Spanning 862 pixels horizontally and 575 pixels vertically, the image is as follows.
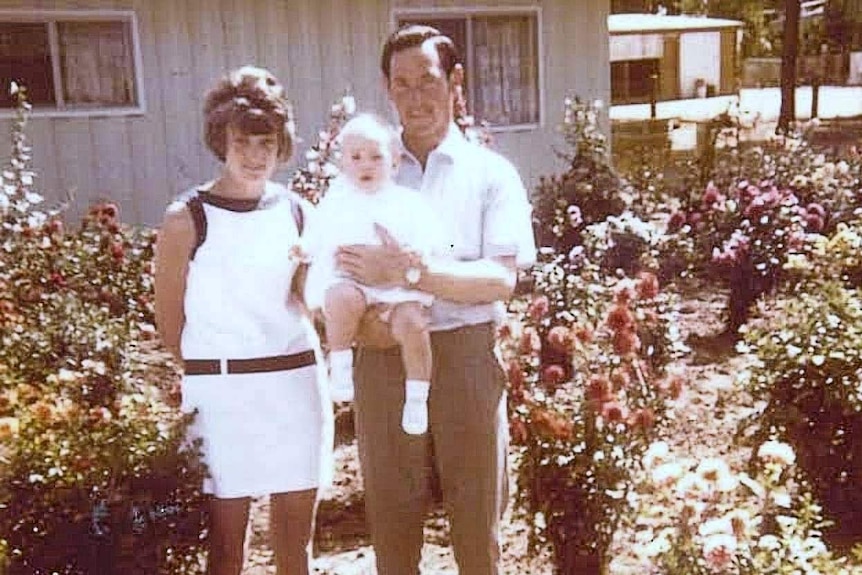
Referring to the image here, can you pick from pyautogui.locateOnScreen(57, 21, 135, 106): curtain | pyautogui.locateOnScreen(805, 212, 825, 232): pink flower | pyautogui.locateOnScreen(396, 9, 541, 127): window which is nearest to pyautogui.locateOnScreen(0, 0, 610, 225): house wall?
pyautogui.locateOnScreen(57, 21, 135, 106): curtain

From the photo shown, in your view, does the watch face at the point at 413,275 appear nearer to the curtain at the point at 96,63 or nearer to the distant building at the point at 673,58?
the curtain at the point at 96,63

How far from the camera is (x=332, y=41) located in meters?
9.25

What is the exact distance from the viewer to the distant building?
31.3m

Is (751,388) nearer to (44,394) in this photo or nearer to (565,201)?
Result: (44,394)

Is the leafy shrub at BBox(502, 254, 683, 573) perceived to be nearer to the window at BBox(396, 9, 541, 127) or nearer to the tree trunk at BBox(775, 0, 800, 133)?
the window at BBox(396, 9, 541, 127)

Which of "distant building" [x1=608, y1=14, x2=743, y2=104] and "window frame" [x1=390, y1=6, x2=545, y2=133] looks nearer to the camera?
"window frame" [x1=390, y1=6, x2=545, y2=133]

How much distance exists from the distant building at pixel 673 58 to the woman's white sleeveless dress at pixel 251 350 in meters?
28.8

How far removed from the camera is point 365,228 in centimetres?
251

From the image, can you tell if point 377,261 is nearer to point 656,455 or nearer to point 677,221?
point 656,455

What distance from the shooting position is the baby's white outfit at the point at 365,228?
95.1 inches

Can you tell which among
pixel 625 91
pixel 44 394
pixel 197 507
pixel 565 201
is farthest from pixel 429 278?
pixel 625 91

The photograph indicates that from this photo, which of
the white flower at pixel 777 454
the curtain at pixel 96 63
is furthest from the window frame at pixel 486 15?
the white flower at pixel 777 454

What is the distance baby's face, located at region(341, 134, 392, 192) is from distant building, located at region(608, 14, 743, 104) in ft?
94.6

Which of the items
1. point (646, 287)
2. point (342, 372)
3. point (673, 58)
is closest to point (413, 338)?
point (342, 372)
